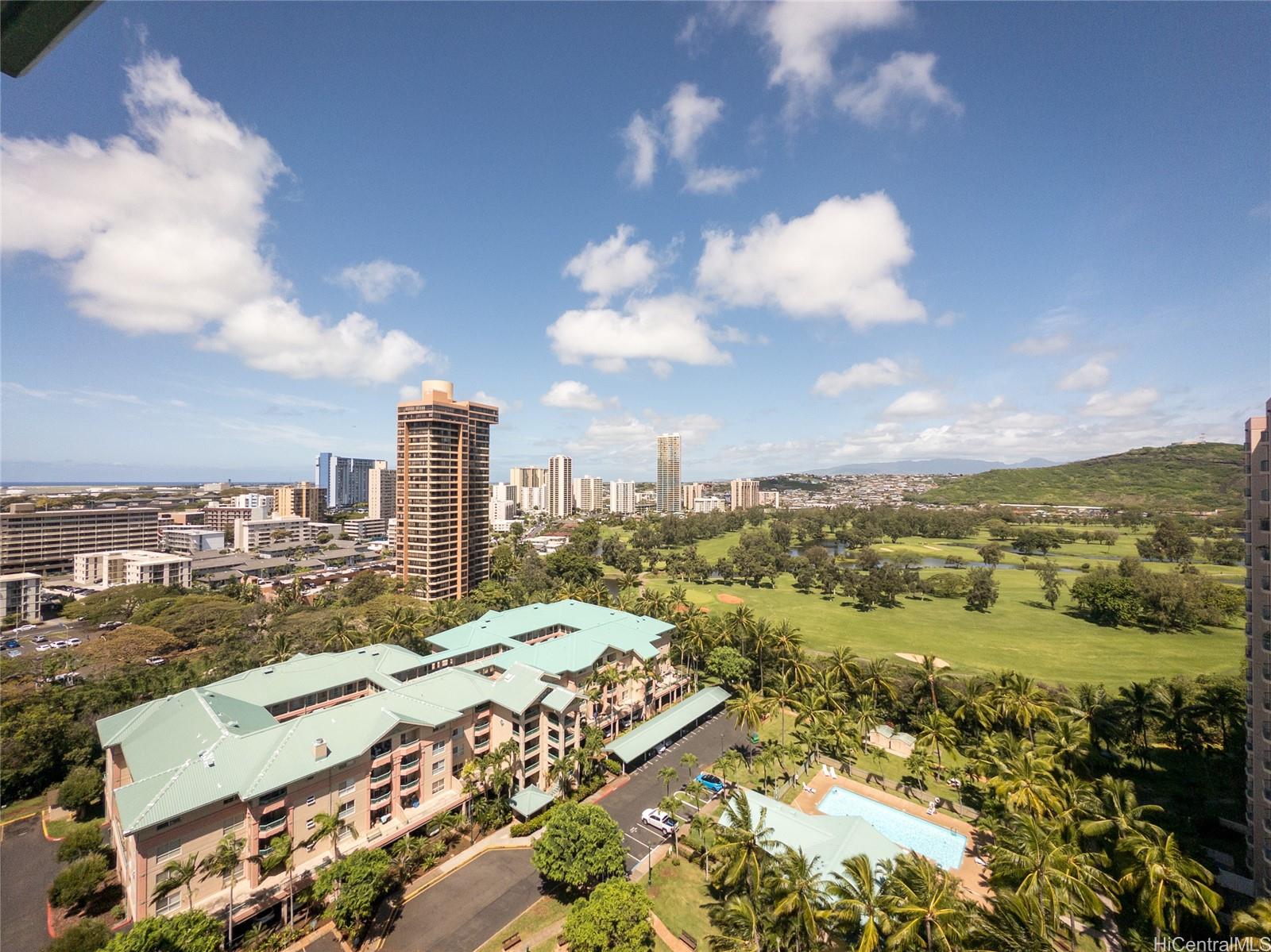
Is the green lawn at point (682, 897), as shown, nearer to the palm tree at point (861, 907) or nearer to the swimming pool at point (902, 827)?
the palm tree at point (861, 907)

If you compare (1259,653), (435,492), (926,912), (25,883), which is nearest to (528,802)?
(926,912)

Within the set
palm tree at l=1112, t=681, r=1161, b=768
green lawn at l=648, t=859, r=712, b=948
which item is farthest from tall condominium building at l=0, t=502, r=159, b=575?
palm tree at l=1112, t=681, r=1161, b=768

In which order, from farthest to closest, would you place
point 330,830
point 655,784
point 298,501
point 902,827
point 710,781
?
point 298,501, point 655,784, point 710,781, point 902,827, point 330,830

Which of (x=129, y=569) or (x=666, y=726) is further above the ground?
(x=129, y=569)

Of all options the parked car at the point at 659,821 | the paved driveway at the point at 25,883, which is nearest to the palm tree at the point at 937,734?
the parked car at the point at 659,821

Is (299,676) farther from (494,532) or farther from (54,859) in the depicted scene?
(494,532)

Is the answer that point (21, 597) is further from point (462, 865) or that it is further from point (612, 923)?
point (612, 923)
